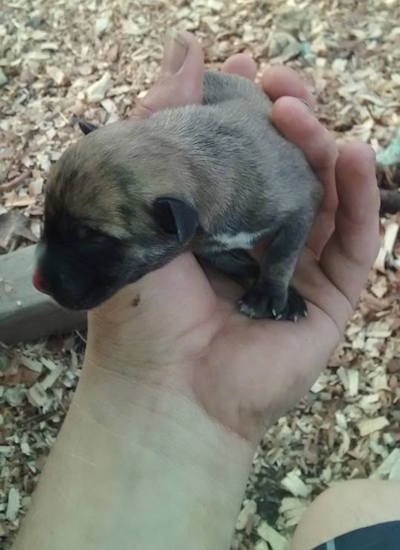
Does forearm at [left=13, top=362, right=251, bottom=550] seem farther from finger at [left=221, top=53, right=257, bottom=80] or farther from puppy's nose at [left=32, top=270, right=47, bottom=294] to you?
finger at [left=221, top=53, right=257, bottom=80]

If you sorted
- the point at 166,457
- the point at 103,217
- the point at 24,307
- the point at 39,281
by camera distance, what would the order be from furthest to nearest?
the point at 24,307 → the point at 166,457 → the point at 39,281 → the point at 103,217

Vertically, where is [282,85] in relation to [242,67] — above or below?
above

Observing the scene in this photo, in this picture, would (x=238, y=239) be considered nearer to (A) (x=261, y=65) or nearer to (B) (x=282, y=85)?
(B) (x=282, y=85)

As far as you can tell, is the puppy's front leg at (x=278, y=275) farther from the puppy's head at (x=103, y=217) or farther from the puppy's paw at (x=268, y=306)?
the puppy's head at (x=103, y=217)

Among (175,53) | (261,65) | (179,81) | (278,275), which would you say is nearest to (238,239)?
(278,275)

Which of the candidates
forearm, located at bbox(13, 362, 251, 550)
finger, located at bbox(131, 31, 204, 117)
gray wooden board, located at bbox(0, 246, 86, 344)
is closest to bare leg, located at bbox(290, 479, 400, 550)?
forearm, located at bbox(13, 362, 251, 550)
